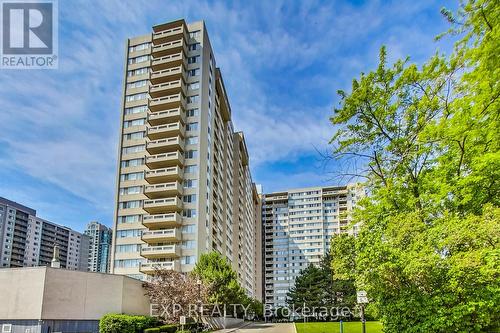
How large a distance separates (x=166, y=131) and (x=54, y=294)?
123 ft

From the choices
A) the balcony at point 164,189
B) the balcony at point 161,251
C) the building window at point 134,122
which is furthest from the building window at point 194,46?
the balcony at point 161,251

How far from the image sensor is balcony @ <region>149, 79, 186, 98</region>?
64.6 m

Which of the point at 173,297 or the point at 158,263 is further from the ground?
the point at 158,263

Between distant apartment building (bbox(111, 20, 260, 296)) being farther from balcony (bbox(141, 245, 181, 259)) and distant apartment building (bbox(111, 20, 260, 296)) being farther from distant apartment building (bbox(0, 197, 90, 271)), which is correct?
distant apartment building (bbox(0, 197, 90, 271))

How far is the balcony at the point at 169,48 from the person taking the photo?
6662 centimetres

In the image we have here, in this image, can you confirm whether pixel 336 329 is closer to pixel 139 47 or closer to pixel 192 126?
pixel 192 126

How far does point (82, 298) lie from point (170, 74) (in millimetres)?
44031

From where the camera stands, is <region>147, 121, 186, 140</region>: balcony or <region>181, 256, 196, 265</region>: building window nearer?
<region>181, 256, 196, 265</region>: building window

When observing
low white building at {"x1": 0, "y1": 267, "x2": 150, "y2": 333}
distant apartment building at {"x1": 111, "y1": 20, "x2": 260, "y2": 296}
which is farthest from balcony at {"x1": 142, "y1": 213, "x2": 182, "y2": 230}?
low white building at {"x1": 0, "y1": 267, "x2": 150, "y2": 333}

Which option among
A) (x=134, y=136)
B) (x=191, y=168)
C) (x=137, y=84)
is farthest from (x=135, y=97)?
(x=191, y=168)

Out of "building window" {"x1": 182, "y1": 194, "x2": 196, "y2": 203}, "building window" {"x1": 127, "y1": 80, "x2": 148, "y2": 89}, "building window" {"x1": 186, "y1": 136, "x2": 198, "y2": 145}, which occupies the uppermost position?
"building window" {"x1": 127, "y1": 80, "x2": 148, "y2": 89}

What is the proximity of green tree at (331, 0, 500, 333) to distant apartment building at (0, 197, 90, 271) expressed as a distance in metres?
150

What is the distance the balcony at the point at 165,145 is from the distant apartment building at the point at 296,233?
8796 centimetres

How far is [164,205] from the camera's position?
58.3 m
